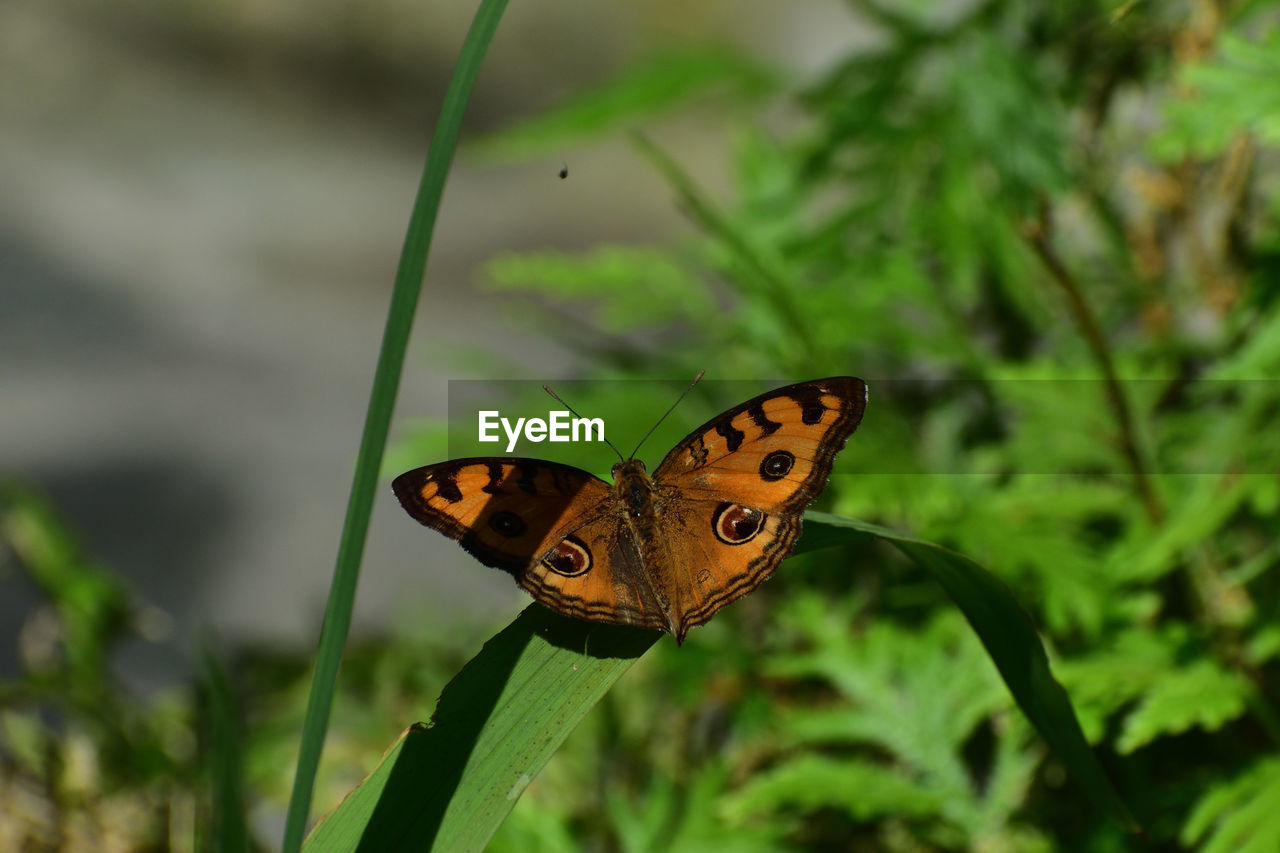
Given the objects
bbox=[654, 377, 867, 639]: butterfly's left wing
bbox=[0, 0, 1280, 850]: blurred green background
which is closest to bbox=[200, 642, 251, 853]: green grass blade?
bbox=[0, 0, 1280, 850]: blurred green background

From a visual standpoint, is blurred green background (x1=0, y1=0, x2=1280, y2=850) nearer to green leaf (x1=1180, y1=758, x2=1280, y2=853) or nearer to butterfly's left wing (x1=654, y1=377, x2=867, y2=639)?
green leaf (x1=1180, y1=758, x2=1280, y2=853)

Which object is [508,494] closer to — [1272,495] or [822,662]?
[822,662]

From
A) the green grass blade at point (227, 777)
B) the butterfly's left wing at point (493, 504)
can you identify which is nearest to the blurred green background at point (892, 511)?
the green grass blade at point (227, 777)

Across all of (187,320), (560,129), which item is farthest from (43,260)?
(560,129)

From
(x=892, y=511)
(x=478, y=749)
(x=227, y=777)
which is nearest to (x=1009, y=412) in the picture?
(x=892, y=511)

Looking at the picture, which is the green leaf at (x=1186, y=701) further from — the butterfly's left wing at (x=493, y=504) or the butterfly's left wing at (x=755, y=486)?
the butterfly's left wing at (x=493, y=504)
